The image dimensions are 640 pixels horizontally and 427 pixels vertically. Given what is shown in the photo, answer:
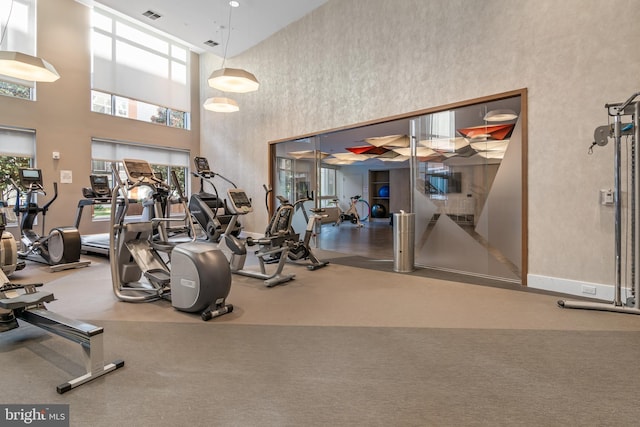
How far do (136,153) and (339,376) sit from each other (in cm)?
950

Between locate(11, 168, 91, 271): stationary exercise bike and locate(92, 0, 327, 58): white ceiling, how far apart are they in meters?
4.41

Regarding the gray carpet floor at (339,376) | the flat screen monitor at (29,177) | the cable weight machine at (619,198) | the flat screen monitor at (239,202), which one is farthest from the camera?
the flat screen monitor at (29,177)

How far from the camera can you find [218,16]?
772cm

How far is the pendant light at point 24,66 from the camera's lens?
4.48 metres

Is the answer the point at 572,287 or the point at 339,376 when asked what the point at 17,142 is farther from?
the point at 572,287

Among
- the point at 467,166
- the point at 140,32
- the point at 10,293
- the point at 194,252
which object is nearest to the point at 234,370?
the point at 194,252

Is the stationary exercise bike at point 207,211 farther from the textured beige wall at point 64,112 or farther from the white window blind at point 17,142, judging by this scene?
the white window blind at point 17,142

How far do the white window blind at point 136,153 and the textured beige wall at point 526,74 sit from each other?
195 inches

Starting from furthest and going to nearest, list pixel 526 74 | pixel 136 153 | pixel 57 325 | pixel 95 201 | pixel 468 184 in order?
pixel 136 153
pixel 95 201
pixel 468 184
pixel 526 74
pixel 57 325

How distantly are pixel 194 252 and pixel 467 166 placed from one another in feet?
13.7

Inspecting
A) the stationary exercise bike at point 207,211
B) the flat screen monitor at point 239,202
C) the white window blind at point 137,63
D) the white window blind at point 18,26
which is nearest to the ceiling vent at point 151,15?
the white window blind at point 137,63

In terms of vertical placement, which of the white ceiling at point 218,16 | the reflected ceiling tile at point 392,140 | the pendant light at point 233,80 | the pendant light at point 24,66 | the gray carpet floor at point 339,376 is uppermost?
the white ceiling at point 218,16

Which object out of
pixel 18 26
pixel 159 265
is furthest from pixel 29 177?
pixel 18 26

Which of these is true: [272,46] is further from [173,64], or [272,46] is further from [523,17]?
[523,17]
